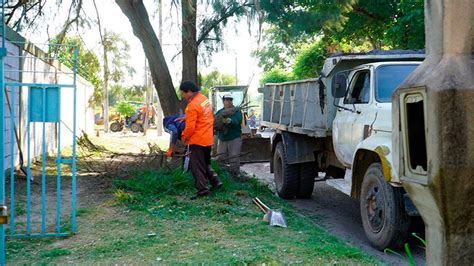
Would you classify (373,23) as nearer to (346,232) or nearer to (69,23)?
(69,23)

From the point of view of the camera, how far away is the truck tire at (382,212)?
5969 mm

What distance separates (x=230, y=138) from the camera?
10703 millimetres

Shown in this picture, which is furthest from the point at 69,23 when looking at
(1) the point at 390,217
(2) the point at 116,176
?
Result: (1) the point at 390,217

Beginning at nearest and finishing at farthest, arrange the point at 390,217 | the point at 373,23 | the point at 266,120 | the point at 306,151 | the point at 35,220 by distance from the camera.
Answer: the point at 390,217 < the point at 35,220 < the point at 306,151 < the point at 266,120 < the point at 373,23

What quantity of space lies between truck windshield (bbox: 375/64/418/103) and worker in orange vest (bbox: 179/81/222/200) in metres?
2.39

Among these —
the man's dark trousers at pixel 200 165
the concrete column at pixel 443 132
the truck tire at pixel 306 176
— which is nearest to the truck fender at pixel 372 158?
the man's dark trousers at pixel 200 165

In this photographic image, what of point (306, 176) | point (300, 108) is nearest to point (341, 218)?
point (306, 176)

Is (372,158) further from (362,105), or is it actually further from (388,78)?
(388,78)

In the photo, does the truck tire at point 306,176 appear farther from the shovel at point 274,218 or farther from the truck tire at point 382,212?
the truck tire at point 382,212

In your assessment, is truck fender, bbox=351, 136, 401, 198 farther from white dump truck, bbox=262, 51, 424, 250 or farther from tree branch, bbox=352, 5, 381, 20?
Result: tree branch, bbox=352, 5, 381, 20

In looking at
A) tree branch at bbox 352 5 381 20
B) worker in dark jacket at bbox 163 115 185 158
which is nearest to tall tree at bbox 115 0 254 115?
worker in dark jacket at bbox 163 115 185 158

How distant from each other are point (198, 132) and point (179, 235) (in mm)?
2111

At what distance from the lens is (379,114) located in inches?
261

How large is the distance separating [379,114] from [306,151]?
10.6 ft
